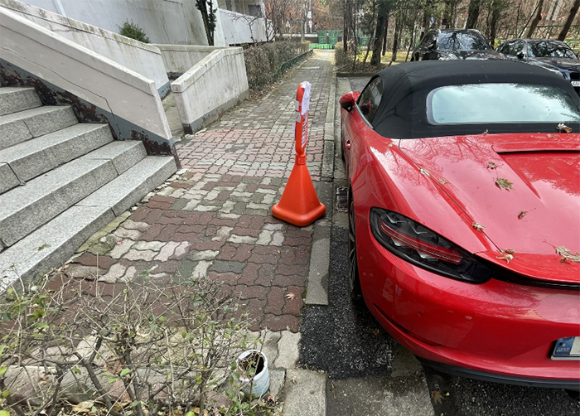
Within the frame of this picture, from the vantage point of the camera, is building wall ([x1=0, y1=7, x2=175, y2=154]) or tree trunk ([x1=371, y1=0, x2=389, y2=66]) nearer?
building wall ([x1=0, y1=7, x2=175, y2=154])

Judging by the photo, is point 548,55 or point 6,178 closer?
point 6,178

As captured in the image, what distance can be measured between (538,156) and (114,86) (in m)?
4.53

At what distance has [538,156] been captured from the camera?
1.81 meters

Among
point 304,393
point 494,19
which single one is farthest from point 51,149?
point 494,19

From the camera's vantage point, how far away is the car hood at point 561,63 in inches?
285

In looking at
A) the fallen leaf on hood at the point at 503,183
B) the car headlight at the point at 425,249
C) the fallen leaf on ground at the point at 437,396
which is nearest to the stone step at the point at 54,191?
the car headlight at the point at 425,249

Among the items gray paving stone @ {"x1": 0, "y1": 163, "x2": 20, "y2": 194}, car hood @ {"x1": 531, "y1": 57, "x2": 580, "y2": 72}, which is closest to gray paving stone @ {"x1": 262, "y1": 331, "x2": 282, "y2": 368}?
gray paving stone @ {"x1": 0, "y1": 163, "x2": 20, "y2": 194}

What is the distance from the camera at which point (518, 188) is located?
5.13 feet

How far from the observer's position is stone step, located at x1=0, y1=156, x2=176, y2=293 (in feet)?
7.86

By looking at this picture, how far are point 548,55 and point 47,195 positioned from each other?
12.5 meters

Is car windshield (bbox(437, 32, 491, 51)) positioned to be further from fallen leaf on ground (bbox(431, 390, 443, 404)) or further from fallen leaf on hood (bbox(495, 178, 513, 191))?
fallen leaf on ground (bbox(431, 390, 443, 404))

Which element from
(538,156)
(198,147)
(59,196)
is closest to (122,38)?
(198,147)

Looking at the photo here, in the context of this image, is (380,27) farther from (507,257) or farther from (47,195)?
(507,257)

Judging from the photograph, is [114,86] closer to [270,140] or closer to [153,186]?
[153,186]
